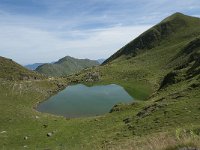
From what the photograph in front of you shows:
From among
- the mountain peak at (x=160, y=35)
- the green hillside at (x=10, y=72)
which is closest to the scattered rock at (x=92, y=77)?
the green hillside at (x=10, y=72)

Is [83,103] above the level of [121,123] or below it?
below

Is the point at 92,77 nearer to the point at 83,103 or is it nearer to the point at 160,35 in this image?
the point at 83,103

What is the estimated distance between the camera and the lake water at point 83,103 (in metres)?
64.6

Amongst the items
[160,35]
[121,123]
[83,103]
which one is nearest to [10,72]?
[83,103]

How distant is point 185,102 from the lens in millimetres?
37875

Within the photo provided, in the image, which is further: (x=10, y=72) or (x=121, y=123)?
(x=10, y=72)

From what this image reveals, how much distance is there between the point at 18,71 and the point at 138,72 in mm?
58812

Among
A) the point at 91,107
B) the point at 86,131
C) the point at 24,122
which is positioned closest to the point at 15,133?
the point at 24,122

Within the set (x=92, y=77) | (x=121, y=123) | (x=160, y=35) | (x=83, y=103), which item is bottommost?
(x=83, y=103)

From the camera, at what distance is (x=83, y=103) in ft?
249

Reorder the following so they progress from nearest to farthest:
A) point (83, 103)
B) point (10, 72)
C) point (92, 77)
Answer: point (83, 103) < point (92, 77) < point (10, 72)

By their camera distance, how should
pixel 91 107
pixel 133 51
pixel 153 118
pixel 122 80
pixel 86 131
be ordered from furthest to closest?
pixel 133 51 → pixel 122 80 → pixel 91 107 → pixel 86 131 → pixel 153 118

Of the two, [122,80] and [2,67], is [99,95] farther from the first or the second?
[2,67]

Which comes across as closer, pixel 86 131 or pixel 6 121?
pixel 86 131
